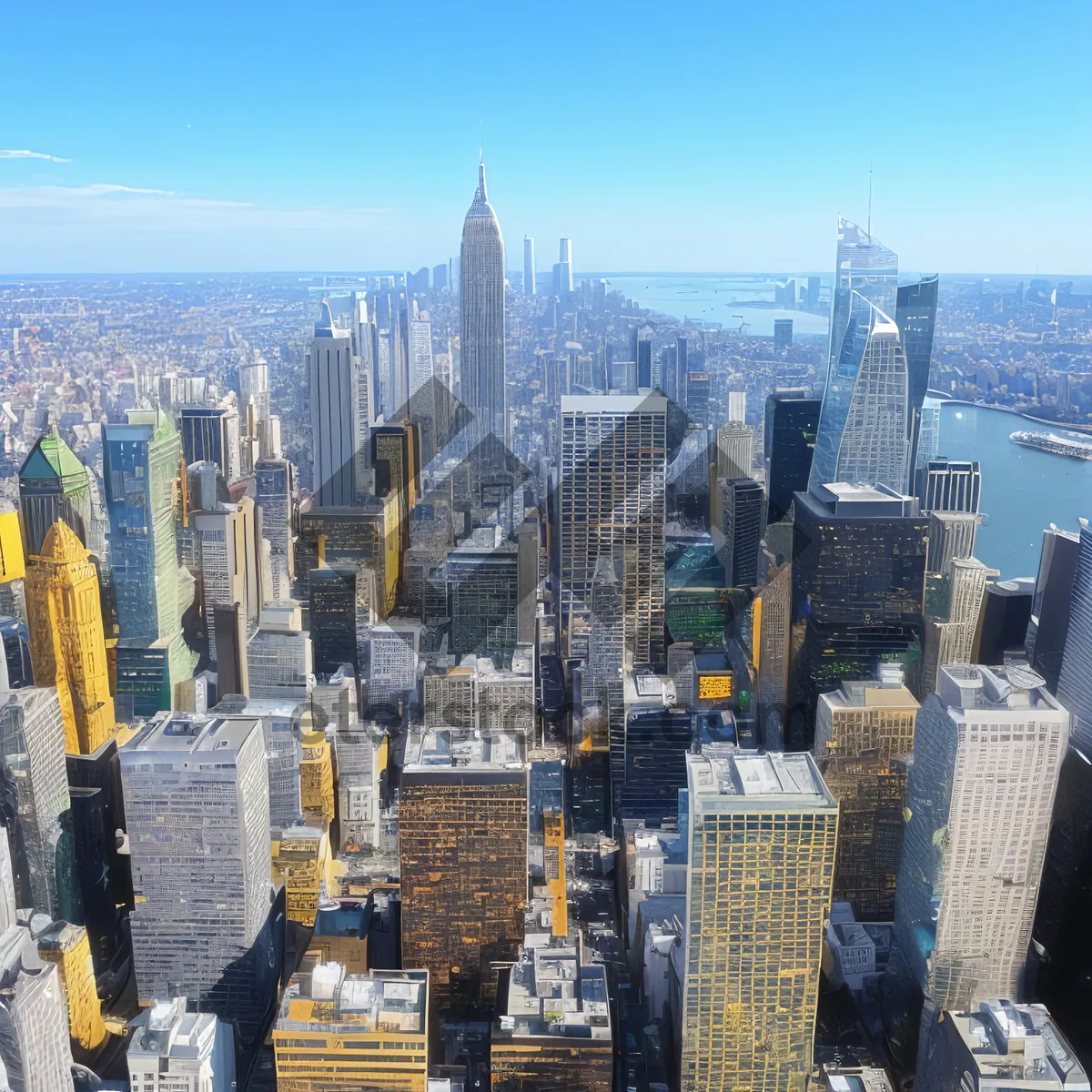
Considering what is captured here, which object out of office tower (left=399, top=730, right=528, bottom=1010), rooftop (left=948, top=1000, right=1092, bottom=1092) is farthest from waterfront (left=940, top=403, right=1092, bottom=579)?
office tower (left=399, top=730, right=528, bottom=1010)

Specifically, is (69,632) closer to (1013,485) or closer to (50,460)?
(50,460)

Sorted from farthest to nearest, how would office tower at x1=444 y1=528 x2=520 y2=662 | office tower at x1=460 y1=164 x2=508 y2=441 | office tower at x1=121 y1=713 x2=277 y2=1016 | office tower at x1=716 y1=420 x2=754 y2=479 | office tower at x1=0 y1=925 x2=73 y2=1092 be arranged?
1. office tower at x1=460 y1=164 x2=508 y2=441
2. office tower at x1=716 y1=420 x2=754 y2=479
3. office tower at x1=444 y1=528 x2=520 y2=662
4. office tower at x1=121 y1=713 x2=277 y2=1016
5. office tower at x1=0 y1=925 x2=73 y2=1092

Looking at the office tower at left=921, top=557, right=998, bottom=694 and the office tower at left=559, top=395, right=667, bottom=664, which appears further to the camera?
the office tower at left=559, top=395, right=667, bottom=664

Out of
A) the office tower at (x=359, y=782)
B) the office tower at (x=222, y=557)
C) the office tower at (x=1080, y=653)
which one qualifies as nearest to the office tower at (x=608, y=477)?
the office tower at (x=359, y=782)

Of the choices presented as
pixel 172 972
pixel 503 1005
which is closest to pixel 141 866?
pixel 172 972

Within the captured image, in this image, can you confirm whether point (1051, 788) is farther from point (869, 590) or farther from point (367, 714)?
point (367, 714)

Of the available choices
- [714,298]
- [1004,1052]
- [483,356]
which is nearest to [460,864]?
[1004,1052]

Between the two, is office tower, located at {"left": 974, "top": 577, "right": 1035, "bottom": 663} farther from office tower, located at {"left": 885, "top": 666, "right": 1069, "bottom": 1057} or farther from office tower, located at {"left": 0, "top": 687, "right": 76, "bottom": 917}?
office tower, located at {"left": 0, "top": 687, "right": 76, "bottom": 917}
